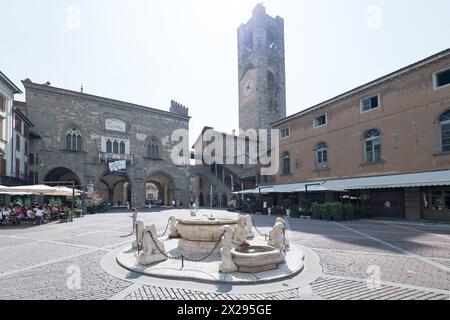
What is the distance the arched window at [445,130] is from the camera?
633 inches

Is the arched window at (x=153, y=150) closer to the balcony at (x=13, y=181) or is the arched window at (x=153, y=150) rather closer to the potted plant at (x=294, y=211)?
the balcony at (x=13, y=181)

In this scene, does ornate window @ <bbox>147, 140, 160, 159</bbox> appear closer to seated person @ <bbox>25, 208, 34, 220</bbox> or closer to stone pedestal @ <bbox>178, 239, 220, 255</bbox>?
seated person @ <bbox>25, 208, 34, 220</bbox>

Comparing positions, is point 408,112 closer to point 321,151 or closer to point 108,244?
point 321,151

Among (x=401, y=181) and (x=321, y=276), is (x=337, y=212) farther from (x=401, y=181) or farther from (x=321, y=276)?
(x=321, y=276)

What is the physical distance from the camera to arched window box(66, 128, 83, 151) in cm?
3102

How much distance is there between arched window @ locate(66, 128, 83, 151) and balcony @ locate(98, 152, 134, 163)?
2480 millimetres

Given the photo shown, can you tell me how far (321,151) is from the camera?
Result: 24.7 metres

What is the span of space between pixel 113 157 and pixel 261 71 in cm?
2519

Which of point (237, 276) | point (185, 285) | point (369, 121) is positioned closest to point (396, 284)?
point (237, 276)

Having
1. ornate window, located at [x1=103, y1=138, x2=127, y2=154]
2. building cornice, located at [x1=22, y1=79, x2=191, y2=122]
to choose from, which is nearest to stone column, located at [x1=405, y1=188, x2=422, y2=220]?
ornate window, located at [x1=103, y1=138, x2=127, y2=154]

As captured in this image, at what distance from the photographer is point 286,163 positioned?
28.7 metres

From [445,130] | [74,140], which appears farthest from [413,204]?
[74,140]

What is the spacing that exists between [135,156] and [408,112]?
29308 mm

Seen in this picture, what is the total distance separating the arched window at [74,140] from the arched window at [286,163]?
23110 mm
